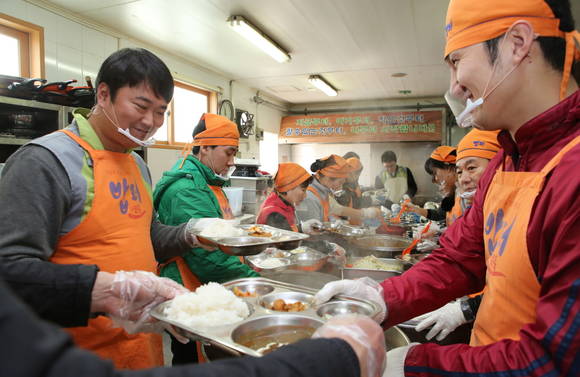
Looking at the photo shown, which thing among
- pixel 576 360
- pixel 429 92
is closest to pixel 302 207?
pixel 576 360

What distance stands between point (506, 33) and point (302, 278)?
81.2 inches

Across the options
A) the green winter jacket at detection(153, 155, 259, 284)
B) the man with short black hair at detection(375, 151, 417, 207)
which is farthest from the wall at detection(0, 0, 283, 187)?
the man with short black hair at detection(375, 151, 417, 207)

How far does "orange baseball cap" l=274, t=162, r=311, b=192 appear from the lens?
416cm

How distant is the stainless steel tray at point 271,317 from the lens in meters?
1.16

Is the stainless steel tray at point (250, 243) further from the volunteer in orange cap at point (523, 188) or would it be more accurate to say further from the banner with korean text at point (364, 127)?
the banner with korean text at point (364, 127)

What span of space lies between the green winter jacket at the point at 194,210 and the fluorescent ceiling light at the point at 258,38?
3069mm

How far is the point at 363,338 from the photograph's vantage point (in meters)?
0.86

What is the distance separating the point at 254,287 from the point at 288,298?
0.87ft

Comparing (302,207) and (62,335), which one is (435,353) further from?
(302,207)

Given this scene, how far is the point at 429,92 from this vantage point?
986 cm

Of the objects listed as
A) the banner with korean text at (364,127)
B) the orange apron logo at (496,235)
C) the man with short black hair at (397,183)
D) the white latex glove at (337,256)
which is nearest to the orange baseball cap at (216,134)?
the white latex glove at (337,256)

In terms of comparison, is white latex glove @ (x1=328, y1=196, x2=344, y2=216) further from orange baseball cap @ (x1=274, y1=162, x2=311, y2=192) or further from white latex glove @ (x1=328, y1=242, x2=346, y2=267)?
white latex glove @ (x1=328, y1=242, x2=346, y2=267)

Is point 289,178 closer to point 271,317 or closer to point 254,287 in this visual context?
point 254,287

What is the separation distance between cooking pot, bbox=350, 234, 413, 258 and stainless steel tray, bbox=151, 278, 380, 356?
7.91 feet
